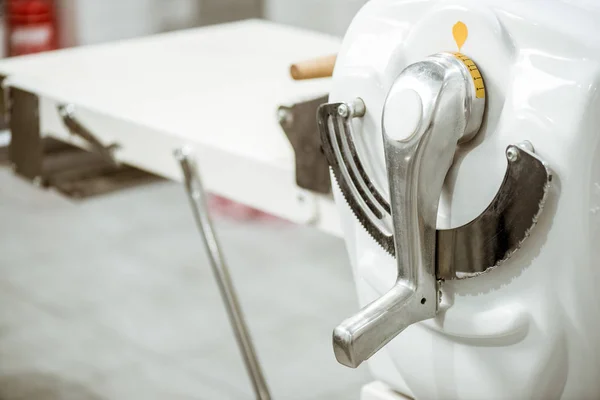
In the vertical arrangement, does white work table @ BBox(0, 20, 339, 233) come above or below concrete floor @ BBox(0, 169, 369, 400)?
above

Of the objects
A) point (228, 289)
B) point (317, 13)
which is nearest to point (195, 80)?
point (228, 289)

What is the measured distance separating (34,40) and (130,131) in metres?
2.25

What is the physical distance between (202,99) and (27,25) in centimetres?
218

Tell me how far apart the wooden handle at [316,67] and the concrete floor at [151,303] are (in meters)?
1.12

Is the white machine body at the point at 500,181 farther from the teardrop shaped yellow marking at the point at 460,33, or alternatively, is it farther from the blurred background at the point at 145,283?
the blurred background at the point at 145,283

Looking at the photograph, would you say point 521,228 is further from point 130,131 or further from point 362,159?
point 130,131

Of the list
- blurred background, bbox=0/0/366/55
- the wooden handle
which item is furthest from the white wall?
the wooden handle

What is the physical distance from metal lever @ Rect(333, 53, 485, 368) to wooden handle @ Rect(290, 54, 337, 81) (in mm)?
269

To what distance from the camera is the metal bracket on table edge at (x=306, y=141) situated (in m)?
0.74

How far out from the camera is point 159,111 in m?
0.99

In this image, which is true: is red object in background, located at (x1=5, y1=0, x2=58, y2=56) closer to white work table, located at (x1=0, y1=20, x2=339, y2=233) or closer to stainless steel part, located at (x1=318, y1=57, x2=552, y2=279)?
white work table, located at (x1=0, y1=20, x2=339, y2=233)

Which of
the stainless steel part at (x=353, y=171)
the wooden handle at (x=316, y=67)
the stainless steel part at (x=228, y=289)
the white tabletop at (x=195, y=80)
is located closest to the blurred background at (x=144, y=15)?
the white tabletop at (x=195, y=80)

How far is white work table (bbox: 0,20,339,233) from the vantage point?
826 millimetres

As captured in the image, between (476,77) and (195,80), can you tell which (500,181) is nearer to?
(476,77)
